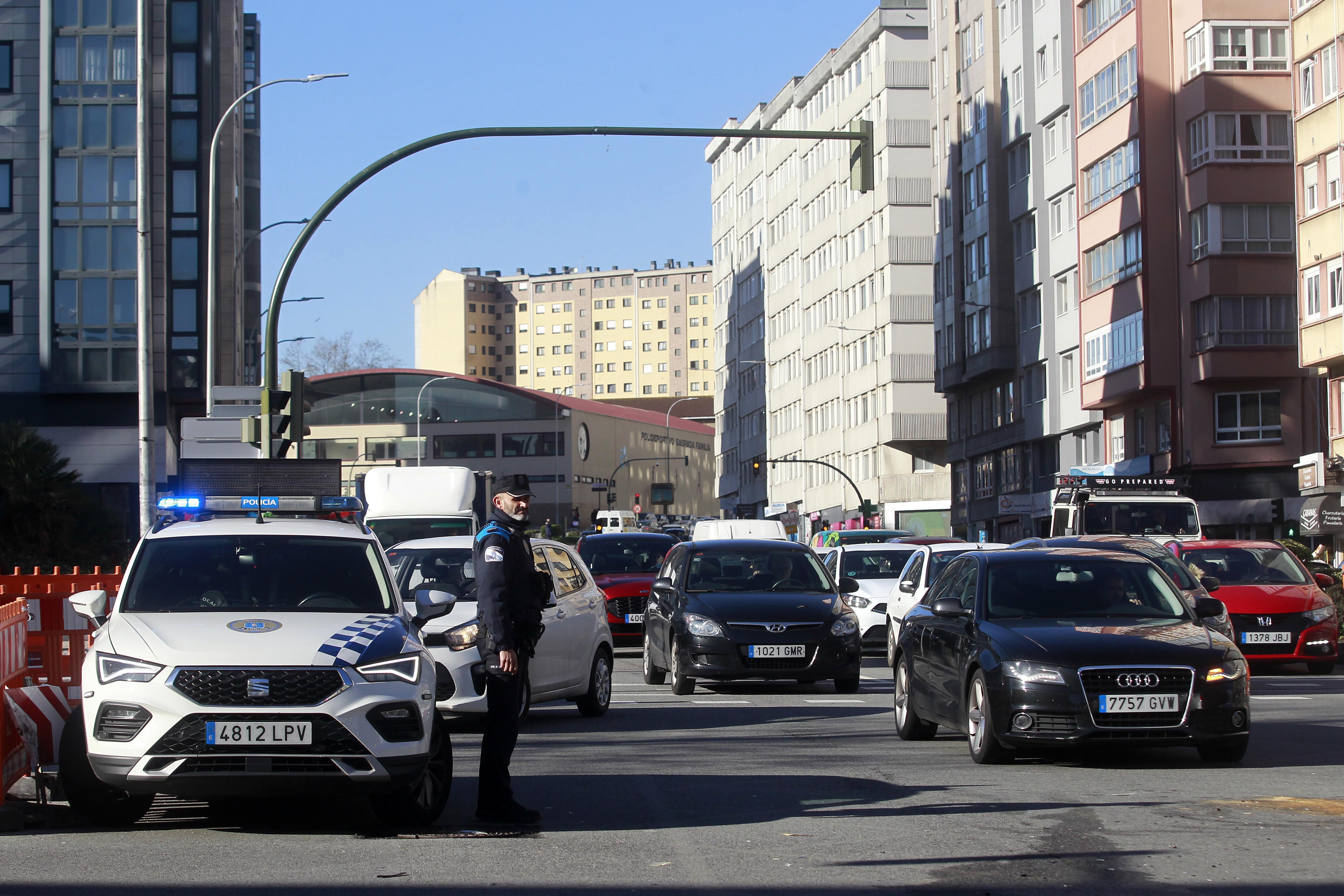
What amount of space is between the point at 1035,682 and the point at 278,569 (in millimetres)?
4612

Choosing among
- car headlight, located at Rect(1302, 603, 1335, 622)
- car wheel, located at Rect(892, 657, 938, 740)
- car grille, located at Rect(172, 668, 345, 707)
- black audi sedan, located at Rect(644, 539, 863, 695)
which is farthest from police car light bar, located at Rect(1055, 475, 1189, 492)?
car grille, located at Rect(172, 668, 345, 707)

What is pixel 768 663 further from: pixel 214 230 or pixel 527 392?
pixel 527 392

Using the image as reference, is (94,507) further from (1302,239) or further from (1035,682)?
(1035,682)

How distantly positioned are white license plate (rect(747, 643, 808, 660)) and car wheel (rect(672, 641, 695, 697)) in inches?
31.4

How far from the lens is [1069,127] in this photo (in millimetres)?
59750

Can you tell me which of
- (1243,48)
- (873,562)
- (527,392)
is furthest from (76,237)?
(527,392)

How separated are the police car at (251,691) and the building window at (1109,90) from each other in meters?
45.2

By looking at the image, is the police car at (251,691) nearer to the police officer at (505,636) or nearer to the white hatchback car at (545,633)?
the police officer at (505,636)

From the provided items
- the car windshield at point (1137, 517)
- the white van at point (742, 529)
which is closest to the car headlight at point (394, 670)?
the car windshield at point (1137, 517)

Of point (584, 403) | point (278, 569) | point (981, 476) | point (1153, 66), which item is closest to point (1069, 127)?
point (1153, 66)

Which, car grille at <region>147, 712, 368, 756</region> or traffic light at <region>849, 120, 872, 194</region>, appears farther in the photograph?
traffic light at <region>849, 120, 872, 194</region>

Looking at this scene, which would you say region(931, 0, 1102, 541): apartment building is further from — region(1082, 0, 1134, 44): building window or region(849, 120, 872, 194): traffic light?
region(849, 120, 872, 194): traffic light

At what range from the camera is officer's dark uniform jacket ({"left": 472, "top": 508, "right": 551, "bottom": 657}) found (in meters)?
8.84

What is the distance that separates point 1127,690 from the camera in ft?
36.2
